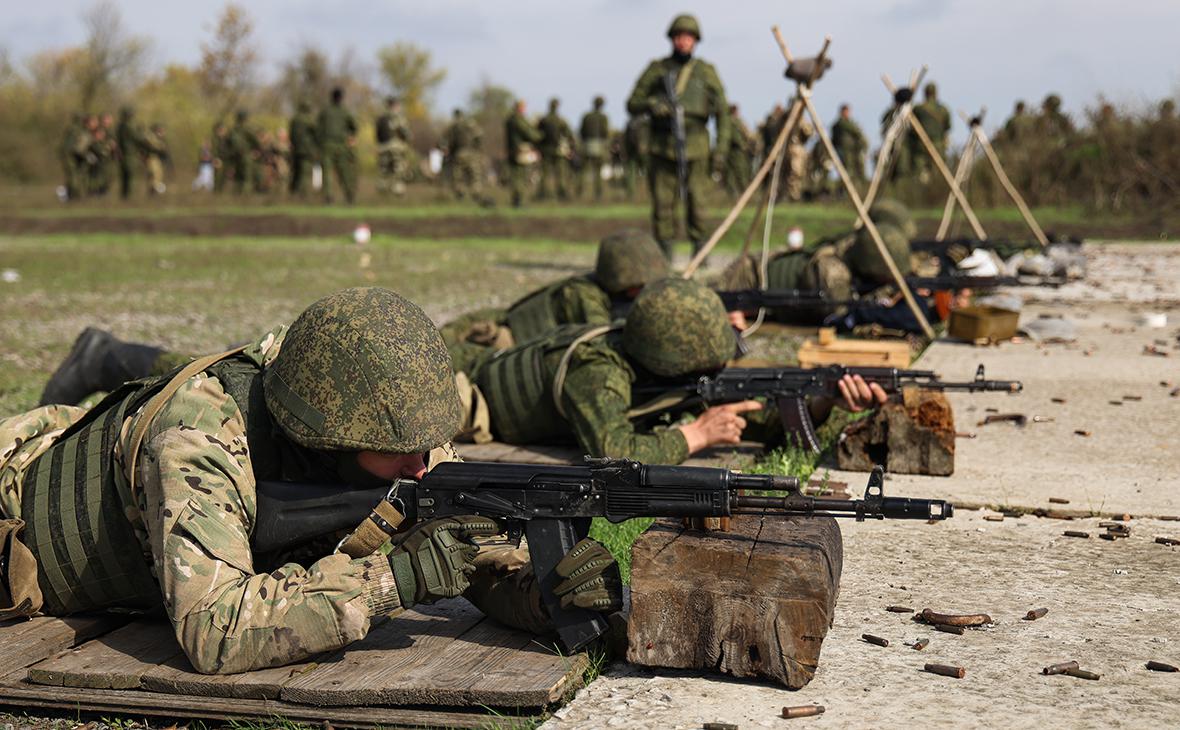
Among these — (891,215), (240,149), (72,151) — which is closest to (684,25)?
(891,215)

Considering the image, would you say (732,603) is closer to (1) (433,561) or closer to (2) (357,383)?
(1) (433,561)

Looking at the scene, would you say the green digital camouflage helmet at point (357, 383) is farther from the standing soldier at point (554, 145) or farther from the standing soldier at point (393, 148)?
the standing soldier at point (393, 148)

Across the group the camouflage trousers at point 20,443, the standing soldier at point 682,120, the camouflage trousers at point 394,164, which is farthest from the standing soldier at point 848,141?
the camouflage trousers at point 20,443

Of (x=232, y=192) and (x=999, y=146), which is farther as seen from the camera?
(x=232, y=192)

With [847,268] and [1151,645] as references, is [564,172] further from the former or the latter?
[1151,645]

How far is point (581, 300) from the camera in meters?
8.28

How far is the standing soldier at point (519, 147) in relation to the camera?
30.2 m

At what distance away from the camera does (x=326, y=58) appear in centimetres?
7738

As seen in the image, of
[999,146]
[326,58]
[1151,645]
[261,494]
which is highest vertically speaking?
[326,58]

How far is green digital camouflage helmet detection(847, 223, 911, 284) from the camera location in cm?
1096

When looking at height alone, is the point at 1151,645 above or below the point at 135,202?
below

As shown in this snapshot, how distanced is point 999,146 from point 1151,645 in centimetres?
2438

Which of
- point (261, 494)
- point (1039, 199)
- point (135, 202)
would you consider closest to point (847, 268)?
point (261, 494)

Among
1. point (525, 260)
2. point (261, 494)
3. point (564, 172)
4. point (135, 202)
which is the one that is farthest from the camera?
point (564, 172)
